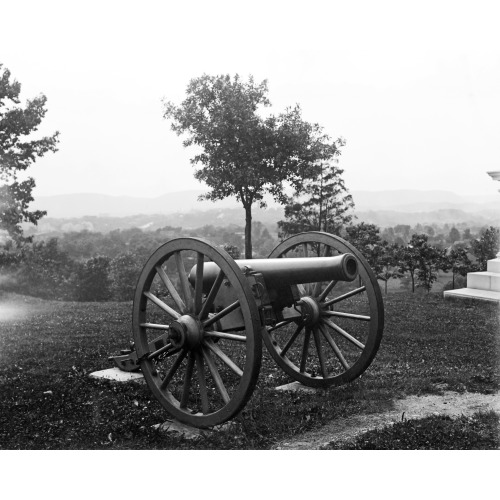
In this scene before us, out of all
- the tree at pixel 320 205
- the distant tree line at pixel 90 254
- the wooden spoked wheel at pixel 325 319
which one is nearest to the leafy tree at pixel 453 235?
the tree at pixel 320 205

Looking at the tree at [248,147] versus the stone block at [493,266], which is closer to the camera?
the tree at [248,147]

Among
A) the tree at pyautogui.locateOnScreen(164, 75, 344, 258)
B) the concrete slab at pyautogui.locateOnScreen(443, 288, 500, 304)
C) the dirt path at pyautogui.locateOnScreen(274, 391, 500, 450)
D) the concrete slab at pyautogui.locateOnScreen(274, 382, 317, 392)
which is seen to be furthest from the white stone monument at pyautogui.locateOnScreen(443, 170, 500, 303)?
the concrete slab at pyautogui.locateOnScreen(274, 382, 317, 392)

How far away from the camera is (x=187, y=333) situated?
4.63m

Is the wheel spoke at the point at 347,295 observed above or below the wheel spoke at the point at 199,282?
below

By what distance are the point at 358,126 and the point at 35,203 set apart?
3.72m

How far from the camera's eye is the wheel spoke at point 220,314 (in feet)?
14.3

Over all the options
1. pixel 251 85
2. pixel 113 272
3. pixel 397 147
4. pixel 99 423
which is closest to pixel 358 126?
pixel 397 147

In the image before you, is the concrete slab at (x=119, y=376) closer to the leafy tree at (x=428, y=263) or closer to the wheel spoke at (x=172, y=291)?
the wheel spoke at (x=172, y=291)

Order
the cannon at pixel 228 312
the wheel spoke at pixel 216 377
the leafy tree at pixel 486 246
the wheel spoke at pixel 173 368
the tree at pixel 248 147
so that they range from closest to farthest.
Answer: the cannon at pixel 228 312, the wheel spoke at pixel 216 377, the wheel spoke at pixel 173 368, the tree at pixel 248 147, the leafy tree at pixel 486 246

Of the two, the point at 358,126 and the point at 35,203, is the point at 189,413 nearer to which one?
the point at 35,203

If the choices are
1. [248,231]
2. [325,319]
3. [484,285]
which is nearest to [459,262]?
[484,285]

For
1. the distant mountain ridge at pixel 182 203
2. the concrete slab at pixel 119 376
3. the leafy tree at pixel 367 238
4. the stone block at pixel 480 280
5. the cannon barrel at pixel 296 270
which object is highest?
the distant mountain ridge at pixel 182 203

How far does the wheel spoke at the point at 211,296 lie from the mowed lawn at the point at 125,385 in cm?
97

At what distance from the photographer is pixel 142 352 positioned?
203 inches
